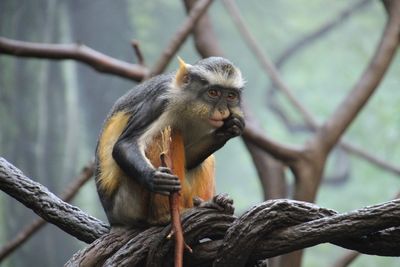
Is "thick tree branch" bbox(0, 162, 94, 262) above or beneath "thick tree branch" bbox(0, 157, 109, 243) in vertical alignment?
above

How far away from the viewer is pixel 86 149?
721 cm

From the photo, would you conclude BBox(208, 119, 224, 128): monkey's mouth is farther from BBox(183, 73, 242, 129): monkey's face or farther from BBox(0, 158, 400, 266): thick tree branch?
BBox(0, 158, 400, 266): thick tree branch

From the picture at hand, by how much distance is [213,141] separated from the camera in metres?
2.82

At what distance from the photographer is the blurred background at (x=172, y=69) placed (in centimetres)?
647

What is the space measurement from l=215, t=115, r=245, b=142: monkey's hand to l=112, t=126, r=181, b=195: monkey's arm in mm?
381

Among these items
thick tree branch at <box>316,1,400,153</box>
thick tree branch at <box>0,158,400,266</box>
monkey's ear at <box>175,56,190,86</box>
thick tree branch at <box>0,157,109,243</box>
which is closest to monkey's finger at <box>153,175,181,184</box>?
thick tree branch at <box>0,158,400,266</box>

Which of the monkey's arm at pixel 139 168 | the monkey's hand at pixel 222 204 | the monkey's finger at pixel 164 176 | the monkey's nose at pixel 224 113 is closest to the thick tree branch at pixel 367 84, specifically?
the monkey's nose at pixel 224 113

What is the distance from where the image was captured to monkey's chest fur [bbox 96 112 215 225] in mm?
2729

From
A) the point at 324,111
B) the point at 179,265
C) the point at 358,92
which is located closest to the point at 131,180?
the point at 179,265

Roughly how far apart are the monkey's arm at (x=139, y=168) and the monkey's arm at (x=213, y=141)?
0.94 feet

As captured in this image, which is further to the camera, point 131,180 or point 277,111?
point 277,111

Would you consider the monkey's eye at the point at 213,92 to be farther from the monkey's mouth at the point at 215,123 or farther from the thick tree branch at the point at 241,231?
the thick tree branch at the point at 241,231

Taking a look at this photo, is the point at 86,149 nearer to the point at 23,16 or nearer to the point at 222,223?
the point at 23,16

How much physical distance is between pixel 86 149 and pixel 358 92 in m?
3.63
